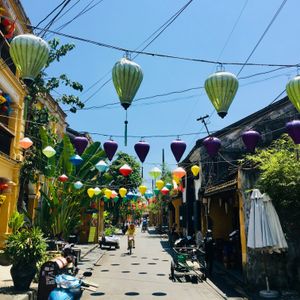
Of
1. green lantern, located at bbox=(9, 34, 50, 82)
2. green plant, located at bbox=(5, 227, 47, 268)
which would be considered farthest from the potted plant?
green lantern, located at bbox=(9, 34, 50, 82)

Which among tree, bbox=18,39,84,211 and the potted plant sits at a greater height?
tree, bbox=18,39,84,211

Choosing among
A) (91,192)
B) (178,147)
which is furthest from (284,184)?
(91,192)

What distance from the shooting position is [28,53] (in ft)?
18.5

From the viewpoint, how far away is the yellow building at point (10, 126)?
1506cm

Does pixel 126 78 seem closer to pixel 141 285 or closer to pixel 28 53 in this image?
pixel 28 53

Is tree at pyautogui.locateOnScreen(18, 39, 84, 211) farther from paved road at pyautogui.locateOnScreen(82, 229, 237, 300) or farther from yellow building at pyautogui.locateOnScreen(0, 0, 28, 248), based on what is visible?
paved road at pyautogui.locateOnScreen(82, 229, 237, 300)

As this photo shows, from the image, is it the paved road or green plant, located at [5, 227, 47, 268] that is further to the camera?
the paved road

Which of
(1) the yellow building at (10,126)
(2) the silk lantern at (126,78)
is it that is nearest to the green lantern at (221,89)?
(2) the silk lantern at (126,78)

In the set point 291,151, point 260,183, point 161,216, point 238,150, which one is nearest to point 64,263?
point 260,183

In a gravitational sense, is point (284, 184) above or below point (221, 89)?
below

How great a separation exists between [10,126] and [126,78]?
12153 mm

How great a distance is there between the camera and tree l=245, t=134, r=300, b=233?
9.83 meters

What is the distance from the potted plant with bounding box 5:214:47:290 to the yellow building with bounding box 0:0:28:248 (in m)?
5.97

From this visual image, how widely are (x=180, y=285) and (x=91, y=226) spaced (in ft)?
54.8
